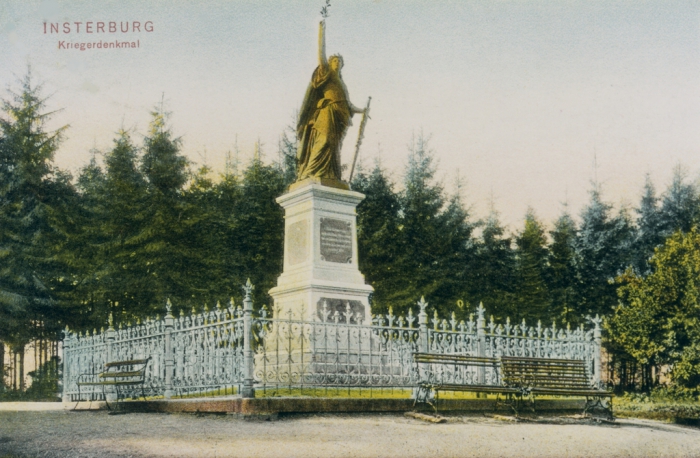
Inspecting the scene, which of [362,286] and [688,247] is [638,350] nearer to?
[688,247]

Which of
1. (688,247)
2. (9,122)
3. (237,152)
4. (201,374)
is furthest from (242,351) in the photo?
(237,152)

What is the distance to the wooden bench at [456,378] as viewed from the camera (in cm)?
1085

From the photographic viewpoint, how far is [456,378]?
12.5 metres

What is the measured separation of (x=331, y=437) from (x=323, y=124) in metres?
7.82

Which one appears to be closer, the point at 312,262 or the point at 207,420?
the point at 207,420

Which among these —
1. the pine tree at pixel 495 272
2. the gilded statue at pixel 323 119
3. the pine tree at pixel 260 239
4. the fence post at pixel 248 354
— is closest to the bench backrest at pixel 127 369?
the fence post at pixel 248 354

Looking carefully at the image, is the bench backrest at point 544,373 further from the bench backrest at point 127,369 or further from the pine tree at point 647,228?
the pine tree at point 647,228

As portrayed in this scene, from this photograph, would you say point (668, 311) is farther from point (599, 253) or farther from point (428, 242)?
point (599, 253)

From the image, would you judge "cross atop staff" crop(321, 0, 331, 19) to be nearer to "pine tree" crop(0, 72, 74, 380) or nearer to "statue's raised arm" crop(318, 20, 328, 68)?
"statue's raised arm" crop(318, 20, 328, 68)

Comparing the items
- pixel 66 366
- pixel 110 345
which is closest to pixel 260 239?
pixel 66 366

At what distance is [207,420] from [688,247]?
1646 cm

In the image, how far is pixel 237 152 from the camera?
43.1m

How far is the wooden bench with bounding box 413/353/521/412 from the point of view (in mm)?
10852

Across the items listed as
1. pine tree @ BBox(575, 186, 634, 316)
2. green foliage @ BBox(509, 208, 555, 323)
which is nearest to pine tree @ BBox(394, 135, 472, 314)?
green foliage @ BBox(509, 208, 555, 323)
